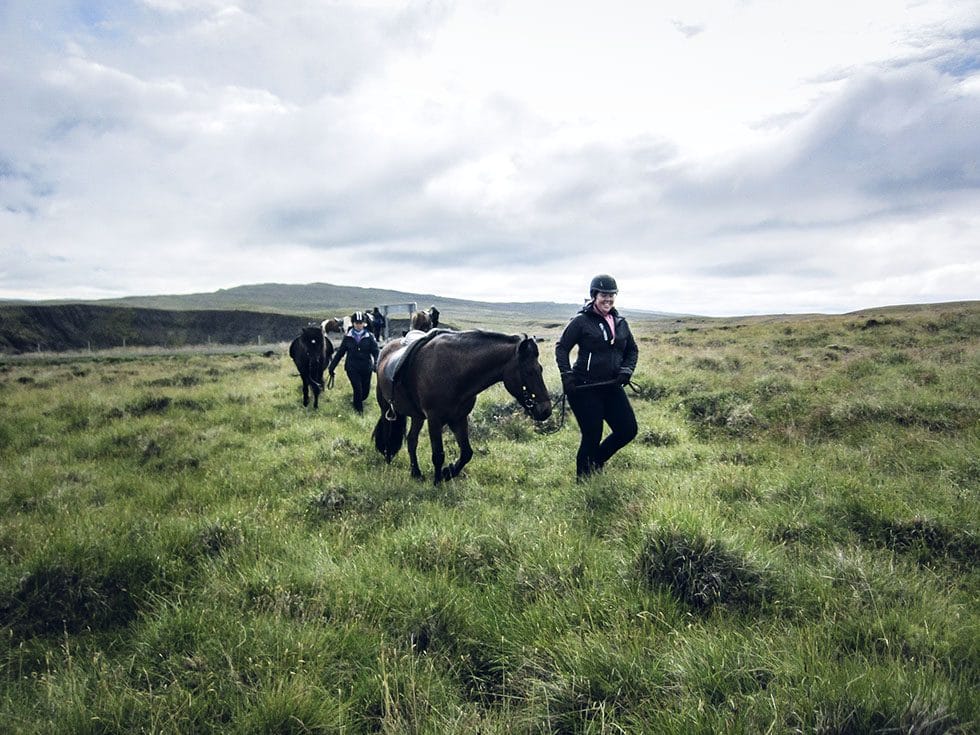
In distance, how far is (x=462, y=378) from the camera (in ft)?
22.5

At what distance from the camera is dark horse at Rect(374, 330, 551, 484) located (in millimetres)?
6469

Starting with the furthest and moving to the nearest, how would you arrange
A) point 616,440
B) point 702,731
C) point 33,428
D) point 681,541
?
point 33,428, point 616,440, point 681,541, point 702,731

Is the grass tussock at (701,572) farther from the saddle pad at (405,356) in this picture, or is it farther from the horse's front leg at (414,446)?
the saddle pad at (405,356)

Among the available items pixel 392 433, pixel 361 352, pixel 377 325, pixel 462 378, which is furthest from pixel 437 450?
pixel 377 325

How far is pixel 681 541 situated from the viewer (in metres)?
3.78

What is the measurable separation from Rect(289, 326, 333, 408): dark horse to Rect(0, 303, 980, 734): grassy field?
5.55 metres

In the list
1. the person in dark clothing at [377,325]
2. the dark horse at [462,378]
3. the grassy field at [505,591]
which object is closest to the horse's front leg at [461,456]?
the dark horse at [462,378]

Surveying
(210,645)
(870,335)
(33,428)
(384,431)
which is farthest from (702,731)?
(870,335)

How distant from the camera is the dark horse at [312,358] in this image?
13.6m

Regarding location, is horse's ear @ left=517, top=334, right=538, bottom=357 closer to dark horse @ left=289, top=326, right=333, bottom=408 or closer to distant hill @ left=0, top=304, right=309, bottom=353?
dark horse @ left=289, top=326, right=333, bottom=408

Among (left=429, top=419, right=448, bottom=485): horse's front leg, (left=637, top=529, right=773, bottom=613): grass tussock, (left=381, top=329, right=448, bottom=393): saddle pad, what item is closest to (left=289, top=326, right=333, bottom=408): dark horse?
(left=381, top=329, right=448, bottom=393): saddle pad

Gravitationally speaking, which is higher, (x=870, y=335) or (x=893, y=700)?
(x=870, y=335)

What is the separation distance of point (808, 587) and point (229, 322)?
8486 centimetres

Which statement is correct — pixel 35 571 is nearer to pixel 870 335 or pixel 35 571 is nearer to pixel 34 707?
pixel 34 707
